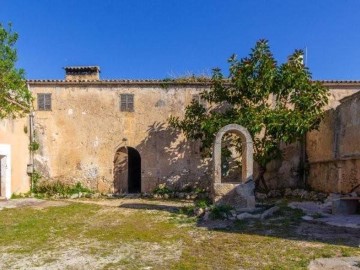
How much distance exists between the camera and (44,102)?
16484 millimetres

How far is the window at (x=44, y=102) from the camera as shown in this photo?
648 inches

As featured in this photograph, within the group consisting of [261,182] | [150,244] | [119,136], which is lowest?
[261,182]

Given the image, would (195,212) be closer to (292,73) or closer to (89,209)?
(89,209)

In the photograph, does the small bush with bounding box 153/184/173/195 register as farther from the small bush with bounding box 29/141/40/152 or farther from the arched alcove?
the small bush with bounding box 29/141/40/152

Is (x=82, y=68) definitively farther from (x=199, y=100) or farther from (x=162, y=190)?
(x=162, y=190)

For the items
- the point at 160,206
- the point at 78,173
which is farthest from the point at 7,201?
the point at 160,206

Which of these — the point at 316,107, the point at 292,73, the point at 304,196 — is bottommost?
the point at 304,196

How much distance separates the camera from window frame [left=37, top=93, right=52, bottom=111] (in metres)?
16.4

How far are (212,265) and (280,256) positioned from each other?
1328mm

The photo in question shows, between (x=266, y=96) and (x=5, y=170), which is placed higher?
(x=266, y=96)

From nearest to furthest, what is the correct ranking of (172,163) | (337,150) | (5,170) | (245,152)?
(245,152)
(337,150)
(5,170)
(172,163)

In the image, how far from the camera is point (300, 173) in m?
16.3

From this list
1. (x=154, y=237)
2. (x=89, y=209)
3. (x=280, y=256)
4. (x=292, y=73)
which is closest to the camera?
(x=280, y=256)

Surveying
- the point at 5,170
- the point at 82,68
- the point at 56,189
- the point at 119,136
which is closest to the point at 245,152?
the point at 119,136
